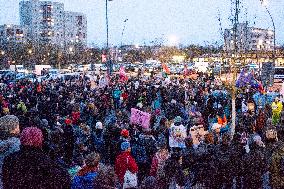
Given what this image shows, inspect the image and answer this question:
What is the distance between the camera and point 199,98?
2498 centimetres

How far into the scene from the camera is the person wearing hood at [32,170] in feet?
14.0

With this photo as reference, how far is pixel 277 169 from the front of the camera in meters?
7.91

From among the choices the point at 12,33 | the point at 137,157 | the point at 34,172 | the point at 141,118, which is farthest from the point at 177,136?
the point at 12,33

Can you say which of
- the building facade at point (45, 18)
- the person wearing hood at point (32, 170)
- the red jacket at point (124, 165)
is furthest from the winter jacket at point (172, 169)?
the building facade at point (45, 18)

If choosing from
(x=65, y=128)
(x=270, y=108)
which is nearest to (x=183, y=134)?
(x=65, y=128)

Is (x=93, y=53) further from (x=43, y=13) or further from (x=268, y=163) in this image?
(x=268, y=163)

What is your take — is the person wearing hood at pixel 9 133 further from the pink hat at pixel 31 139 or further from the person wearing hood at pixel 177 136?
the person wearing hood at pixel 177 136

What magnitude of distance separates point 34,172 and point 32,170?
0.03 metres

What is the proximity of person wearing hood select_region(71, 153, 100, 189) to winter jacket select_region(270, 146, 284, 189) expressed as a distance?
3.21 meters

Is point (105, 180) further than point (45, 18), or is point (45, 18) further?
point (45, 18)

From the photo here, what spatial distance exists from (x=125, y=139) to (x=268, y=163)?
3583 mm

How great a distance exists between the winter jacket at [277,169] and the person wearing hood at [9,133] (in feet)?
14.2

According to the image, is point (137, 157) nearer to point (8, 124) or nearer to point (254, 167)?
point (254, 167)

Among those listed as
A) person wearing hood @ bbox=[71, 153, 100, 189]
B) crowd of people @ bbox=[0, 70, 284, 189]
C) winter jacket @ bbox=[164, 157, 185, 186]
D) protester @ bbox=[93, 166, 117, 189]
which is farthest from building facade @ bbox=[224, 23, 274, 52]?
protester @ bbox=[93, 166, 117, 189]
